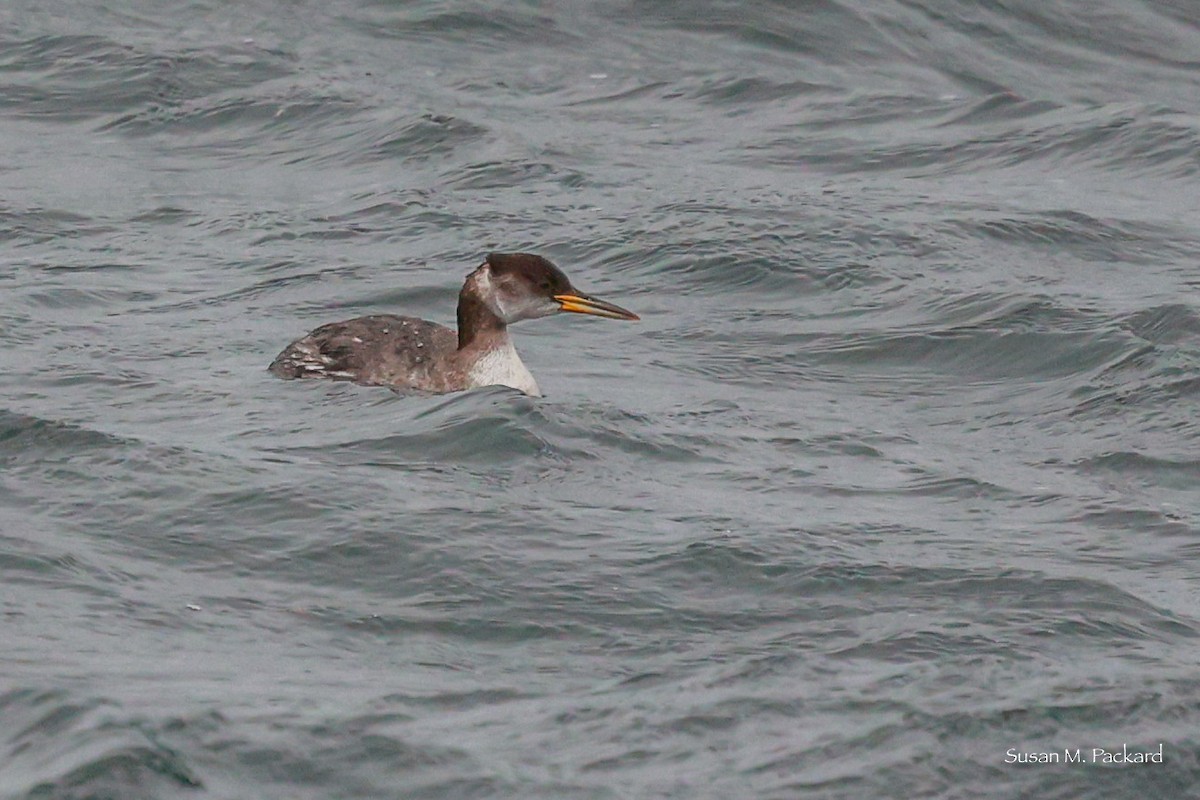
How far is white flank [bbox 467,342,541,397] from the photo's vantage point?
436 inches

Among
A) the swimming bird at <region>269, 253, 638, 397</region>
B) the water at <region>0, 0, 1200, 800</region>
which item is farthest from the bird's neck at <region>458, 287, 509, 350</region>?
the water at <region>0, 0, 1200, 800</region>

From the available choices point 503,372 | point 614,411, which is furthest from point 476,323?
point 614,411

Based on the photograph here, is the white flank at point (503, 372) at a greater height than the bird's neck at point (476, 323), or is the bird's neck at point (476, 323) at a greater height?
the bird's neck at point (476, 323)

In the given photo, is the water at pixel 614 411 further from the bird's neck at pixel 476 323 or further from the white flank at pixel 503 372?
the bird's neck at pixel 476 323

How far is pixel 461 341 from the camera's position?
11.5 metres

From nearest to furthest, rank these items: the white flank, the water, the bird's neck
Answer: the water → the white flank → the bird's neck

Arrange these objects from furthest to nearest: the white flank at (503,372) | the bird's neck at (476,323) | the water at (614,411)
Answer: the bird's neck at (476,323)
the white flank at (503,372)
the water at (614,411)

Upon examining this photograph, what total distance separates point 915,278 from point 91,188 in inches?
227

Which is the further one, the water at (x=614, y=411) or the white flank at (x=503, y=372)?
the white flank at (x=503, y=372)

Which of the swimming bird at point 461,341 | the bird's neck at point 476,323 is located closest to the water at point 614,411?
the swimming bird at point 461,341

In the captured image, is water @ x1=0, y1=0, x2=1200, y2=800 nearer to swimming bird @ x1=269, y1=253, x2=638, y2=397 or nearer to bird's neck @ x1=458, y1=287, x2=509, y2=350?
swimming bird @ x1=269, y1=253, x2=638, y2=397

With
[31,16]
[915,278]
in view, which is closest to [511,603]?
[915,278]

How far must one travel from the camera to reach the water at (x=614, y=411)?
6613 mm

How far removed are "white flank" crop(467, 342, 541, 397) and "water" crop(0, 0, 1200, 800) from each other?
1.03 feet
